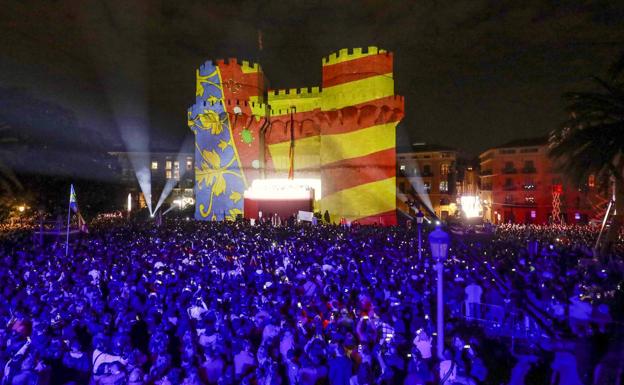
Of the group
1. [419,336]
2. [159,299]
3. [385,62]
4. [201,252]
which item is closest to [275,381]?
[419,336]

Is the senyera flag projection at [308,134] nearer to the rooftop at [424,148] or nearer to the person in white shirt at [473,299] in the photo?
the person in white shirt at [473,299]

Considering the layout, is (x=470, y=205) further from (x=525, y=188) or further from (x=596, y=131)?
(x=596, y=131)

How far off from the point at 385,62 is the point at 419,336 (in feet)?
94.4

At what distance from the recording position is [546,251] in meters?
15.5

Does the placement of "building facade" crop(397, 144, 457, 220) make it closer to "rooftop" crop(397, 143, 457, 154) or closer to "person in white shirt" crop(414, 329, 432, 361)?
"rooftop" crop(397, 143, 457, 154)

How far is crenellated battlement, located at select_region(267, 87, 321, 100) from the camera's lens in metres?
37.3

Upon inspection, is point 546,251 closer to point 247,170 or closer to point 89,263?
point 89,263

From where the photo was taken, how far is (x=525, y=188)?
5294cm

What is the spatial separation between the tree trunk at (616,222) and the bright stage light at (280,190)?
63.6ft

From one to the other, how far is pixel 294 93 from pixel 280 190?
8.71 metres

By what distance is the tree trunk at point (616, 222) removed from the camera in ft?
57.9

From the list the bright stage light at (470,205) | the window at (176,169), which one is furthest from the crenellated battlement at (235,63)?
the window at (176,169)

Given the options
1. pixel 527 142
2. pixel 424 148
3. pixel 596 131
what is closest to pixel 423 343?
pixel 596 131

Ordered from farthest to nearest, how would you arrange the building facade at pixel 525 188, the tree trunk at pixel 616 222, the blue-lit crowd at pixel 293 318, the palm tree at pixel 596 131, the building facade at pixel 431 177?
the building facade at pixel 431 177 → the building facade at pixel 525 188 → the tree trunk at pixel 616 222 → the palm tree at pixel 596 131 → the blue-lit crowd at pixel 293 318
